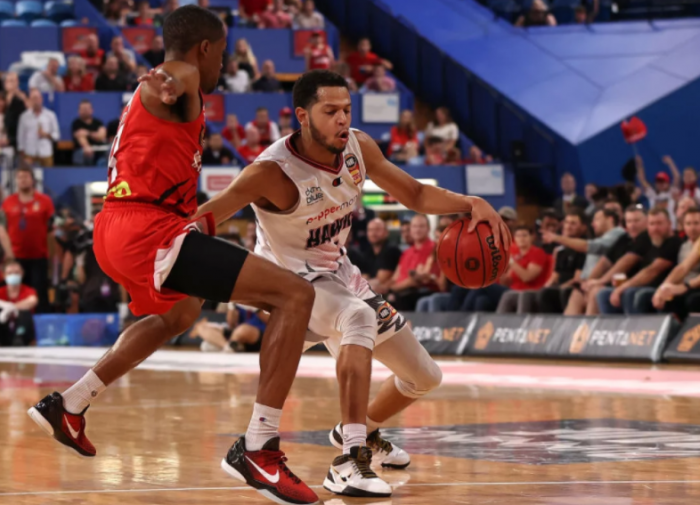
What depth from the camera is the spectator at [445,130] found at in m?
21.4

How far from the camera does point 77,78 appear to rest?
20281 mm

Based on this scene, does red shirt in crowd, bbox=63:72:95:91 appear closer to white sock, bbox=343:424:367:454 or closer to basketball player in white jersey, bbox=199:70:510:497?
basketball player in white jersey, bbox=199:70:510:497

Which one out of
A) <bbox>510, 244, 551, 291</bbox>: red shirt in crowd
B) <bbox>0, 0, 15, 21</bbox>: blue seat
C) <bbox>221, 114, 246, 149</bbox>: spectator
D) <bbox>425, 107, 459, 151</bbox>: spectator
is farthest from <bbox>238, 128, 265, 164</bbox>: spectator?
<bbox>510, 244, 551, 291</bbox>: red shirt in crowd

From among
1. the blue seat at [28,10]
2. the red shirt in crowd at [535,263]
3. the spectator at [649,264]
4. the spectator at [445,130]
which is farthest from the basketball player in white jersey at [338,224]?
the blue seat at [28,10]

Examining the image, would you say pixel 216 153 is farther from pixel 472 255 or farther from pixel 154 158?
pixel 154 158

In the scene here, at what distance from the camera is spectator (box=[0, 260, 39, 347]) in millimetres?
16156

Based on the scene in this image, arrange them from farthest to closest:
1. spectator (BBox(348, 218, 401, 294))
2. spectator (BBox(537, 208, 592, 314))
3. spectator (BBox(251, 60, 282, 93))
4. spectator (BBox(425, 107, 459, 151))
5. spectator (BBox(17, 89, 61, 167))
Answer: spectator (BBox(251, 60, 282, 93)), spectator (BBox(425, 107, 459, 151)), spectator (BBox(17, 89, 61, 167)), spectator (BBox(348, 218, 401, 294)), spectator (BBox(537, 208, 592, 314))

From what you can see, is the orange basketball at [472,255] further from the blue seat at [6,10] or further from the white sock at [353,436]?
the blue seat at [6,10]

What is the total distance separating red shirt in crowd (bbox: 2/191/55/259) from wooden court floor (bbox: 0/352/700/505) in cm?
690

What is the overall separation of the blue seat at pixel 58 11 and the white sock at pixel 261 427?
63.6 ft

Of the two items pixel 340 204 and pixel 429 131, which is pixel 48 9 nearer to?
pixel 429 131

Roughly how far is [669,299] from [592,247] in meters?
1.49

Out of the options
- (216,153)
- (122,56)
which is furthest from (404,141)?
(122,56)

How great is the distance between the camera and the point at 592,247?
13258 millimetres
